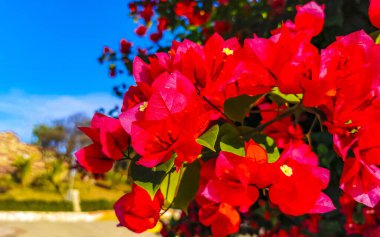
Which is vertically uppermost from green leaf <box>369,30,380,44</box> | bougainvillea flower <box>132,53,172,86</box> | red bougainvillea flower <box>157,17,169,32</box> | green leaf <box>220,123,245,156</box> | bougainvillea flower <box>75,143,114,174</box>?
green leaf <box>369,30,380,44</box>

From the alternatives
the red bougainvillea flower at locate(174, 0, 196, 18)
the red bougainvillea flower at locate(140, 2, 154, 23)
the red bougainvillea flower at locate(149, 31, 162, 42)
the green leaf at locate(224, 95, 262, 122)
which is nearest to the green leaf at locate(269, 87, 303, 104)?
the green leaf at locate(224, 95, 262, 122)

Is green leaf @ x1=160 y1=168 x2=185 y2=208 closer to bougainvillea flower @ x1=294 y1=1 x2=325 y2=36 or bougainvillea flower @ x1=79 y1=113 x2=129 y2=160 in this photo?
bougainvillea flower @ x1=79 y1=113 x2=129 y2=160

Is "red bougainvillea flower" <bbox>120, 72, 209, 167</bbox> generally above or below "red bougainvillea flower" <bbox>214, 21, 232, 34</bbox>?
above

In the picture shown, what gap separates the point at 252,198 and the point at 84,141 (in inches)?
905

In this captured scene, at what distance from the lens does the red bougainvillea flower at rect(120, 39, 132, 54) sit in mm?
5352

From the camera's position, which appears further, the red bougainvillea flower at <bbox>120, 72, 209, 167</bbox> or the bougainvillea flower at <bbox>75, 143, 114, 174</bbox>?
the bougainvillea flower at <bbox>75, 143, 114, 174</bbox>

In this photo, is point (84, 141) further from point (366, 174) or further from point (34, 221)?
point (366, 174)

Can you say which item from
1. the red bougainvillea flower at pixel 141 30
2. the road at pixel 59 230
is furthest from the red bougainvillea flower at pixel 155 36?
the road at pixel 59 230

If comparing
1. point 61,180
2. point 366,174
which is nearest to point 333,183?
point 366,174

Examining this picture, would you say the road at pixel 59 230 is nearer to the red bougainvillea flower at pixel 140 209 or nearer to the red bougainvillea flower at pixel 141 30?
the red bougainvillea flower at pixel 141 30

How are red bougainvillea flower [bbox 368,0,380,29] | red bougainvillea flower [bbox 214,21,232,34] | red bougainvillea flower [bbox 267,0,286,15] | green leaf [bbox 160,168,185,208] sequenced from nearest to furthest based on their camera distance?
green leaf [bbox 160,168,185,208] < red bougainvillea flower [bbox 368,0,380,29] < red bougainvillea flower [bbox 267,0,286,15] < red bougainvillea flower [bbox 214,21,232,34]

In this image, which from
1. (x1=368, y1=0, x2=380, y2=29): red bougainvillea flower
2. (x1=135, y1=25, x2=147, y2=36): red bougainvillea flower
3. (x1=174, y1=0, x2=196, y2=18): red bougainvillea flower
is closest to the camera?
(x1=368, y1=0, x2=380, y2=29): red bougainvillea flower

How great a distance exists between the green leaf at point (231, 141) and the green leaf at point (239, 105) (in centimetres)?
5

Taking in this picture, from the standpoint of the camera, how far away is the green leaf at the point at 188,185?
3.26 feet
